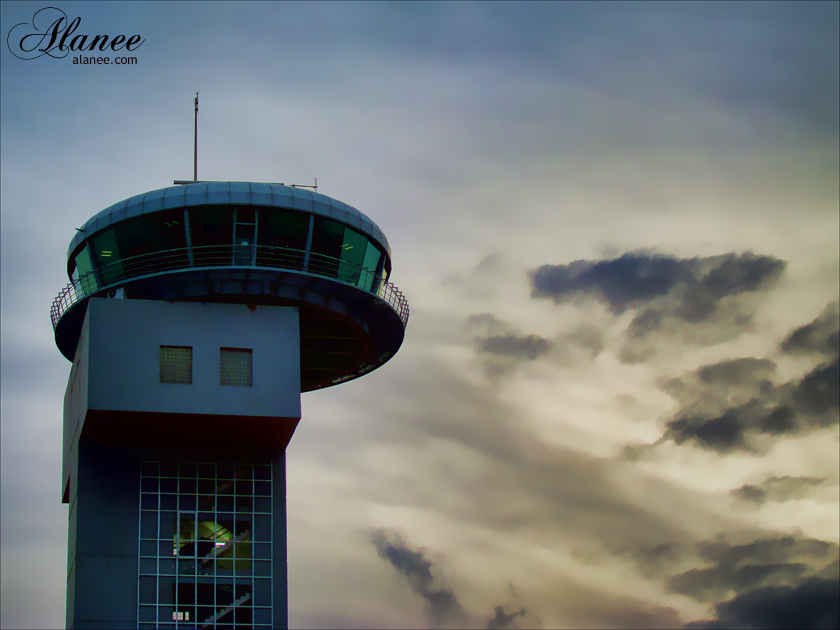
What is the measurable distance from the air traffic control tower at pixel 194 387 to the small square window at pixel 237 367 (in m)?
0.06

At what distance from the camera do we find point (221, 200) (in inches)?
1900

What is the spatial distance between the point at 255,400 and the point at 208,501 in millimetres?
5057

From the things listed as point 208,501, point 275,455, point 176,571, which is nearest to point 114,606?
point 176,571

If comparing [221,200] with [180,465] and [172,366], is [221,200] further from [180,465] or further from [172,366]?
[180,465]

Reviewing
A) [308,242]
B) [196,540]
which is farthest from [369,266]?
[196,540]

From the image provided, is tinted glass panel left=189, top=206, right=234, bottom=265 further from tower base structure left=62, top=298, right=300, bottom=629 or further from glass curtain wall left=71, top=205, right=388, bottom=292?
tower base structure left=62, top=298, right=300, bottom=629

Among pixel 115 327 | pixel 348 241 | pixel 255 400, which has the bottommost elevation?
pixel 255 400

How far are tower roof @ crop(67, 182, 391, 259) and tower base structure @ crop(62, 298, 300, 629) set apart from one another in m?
4.25

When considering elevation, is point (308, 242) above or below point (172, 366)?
above

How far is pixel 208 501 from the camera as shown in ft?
158

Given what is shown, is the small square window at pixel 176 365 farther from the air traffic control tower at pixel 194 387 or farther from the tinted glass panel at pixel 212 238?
the tinted glass panel at pixel 212 238

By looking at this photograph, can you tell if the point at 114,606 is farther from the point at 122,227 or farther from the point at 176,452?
the point at 122,227

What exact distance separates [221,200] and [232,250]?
220 cm

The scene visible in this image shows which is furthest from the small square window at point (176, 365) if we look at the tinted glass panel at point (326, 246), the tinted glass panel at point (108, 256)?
the tinted glass panel at point (326, 246)
